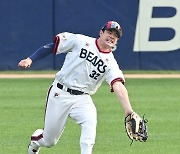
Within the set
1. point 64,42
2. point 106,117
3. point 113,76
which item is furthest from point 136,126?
point 106,117

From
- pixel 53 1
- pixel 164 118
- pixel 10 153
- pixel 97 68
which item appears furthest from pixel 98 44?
pixel 53 1

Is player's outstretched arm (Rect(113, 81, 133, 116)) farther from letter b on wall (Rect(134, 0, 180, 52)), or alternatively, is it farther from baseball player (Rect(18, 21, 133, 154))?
letter b on wall (Rect(134, 0, 180, 52))

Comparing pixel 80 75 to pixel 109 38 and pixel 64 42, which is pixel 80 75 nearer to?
pixel 64 42

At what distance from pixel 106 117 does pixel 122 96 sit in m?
5.13

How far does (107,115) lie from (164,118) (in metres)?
1.04

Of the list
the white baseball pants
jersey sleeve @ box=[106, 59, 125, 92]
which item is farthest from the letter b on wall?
jersey sleeve @ box=[106, 59, 125, 92]

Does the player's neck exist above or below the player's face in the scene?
below

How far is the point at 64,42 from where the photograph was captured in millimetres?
8758

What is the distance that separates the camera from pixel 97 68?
8.55 m

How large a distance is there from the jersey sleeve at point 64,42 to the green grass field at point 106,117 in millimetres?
1893

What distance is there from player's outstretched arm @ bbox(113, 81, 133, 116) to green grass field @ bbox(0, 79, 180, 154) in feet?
6.65

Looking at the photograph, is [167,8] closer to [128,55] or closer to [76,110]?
[128,55]

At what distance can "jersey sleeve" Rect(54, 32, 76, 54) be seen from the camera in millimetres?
8734

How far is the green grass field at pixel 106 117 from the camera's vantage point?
34.5 feet
